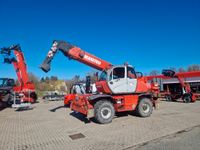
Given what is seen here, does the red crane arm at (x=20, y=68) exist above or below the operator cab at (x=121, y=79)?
above

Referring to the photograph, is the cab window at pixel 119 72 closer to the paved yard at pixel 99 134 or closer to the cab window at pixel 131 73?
the cab window at pixel 131 73

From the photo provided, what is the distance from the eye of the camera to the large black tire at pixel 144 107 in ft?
38.8

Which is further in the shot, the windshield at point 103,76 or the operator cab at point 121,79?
the windshield at point 103,76

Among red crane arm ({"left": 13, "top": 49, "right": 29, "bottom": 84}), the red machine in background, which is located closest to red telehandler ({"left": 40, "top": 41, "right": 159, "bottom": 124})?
red crane arm ({"left": 13, "top": 49, "right": 29, "bottom": 84})

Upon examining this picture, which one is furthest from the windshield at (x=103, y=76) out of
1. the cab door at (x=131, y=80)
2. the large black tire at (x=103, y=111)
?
the large black tire at (x=103, y=111)

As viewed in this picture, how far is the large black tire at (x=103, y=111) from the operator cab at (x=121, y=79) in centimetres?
85

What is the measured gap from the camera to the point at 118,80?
11.2 meters

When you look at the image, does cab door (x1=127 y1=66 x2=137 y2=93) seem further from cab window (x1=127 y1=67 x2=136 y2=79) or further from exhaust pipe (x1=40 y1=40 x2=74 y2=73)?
exhaust pipe (x1=40 y1=40 x2=74 y2=73)

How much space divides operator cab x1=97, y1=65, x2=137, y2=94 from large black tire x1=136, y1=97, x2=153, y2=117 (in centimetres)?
92

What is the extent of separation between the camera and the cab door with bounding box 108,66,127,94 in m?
11.1

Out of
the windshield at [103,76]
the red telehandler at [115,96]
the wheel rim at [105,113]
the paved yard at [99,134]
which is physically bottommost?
the paved yard at [99,134]

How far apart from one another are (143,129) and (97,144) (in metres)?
2.64

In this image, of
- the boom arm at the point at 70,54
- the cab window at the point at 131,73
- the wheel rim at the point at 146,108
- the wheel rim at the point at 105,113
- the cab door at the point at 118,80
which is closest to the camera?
the wheel rim at the point at 105,113

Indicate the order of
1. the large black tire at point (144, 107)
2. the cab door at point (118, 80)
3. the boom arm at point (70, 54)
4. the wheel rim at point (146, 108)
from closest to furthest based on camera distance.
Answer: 1. the cab door at point (118, 80)
2. the large black tire at point (144, 107)
3. the wheel rim at point (146, 108)
4. the boom arm at point (70, 54)
